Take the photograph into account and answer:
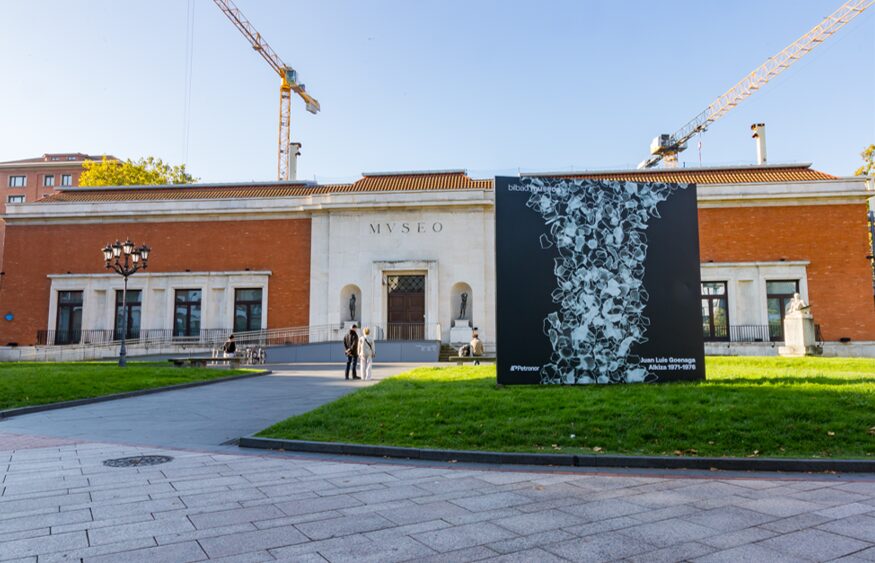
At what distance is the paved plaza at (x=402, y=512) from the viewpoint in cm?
400

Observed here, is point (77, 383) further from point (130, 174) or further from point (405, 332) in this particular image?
point (130, 174)

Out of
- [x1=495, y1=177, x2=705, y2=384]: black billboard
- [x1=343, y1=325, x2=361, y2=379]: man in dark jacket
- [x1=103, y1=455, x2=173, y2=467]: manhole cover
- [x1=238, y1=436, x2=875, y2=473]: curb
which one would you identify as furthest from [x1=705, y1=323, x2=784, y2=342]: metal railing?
[x1=103, y1=455, x2=173, y2=467]: manhole cover

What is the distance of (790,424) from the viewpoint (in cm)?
778

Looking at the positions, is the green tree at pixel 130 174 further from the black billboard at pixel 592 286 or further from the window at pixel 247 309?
the black billboard at pixel 592 286

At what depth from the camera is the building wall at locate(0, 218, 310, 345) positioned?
111ft

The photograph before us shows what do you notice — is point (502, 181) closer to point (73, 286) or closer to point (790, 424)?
point (790, 424)

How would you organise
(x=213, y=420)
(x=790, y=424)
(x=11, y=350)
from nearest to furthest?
(x=790, y=424) < (x=213, y=420) < (x=11, y=350)

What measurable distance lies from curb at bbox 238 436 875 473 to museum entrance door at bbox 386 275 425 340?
25.2m

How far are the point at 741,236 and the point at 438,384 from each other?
83.0 ft

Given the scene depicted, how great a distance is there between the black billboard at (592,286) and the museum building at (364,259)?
771 inches

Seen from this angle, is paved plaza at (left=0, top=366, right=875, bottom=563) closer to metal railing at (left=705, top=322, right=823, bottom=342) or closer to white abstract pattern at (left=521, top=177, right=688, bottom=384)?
white abstract pattern at (left=521, top=177, right=688, bottom=384)

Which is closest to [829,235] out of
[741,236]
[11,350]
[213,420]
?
[741,236]

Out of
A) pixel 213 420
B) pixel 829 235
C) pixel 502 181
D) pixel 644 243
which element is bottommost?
pixel 213 420

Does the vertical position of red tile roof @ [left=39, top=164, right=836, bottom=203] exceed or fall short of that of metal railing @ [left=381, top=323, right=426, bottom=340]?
it exceeds it
